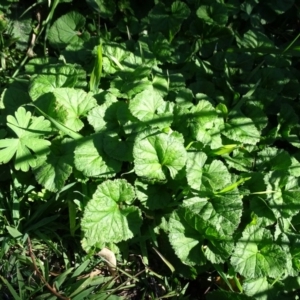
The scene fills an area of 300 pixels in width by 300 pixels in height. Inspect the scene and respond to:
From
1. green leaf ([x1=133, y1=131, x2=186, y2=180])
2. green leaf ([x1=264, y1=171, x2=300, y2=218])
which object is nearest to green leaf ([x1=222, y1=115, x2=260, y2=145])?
green leaf ([x1=264, y1=171, x2=300, y2=218])

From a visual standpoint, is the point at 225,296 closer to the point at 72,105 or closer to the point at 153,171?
the point at 153,171

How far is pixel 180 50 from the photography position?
2701 millimetres

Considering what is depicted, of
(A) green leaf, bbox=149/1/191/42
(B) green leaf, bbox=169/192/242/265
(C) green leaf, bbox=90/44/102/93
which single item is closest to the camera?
(B) green leaf, bbox=169/192/242/265

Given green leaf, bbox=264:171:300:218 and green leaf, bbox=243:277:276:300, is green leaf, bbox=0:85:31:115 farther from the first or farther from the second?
green leaf, bbox=243:277:276:300

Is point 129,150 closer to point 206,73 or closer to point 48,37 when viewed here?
point 206,73

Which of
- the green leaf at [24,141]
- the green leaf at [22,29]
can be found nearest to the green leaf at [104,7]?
the green leaf at [22,29]

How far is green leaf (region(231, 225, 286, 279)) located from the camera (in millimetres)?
2061

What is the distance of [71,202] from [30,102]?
21.8 inches

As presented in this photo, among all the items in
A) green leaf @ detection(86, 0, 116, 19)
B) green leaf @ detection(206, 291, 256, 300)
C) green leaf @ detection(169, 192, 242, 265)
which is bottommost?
green leaf @ detection(206, 291, 256, 300)

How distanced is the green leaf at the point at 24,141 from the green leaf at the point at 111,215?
1.09ft

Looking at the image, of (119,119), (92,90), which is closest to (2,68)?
(92,90)

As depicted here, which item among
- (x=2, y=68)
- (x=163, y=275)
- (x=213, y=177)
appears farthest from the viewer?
(x=2, y=68)

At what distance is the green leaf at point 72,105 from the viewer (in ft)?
7.25

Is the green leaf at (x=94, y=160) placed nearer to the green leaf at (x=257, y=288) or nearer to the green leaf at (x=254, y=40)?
the green leaf at (x=257, y=288)
